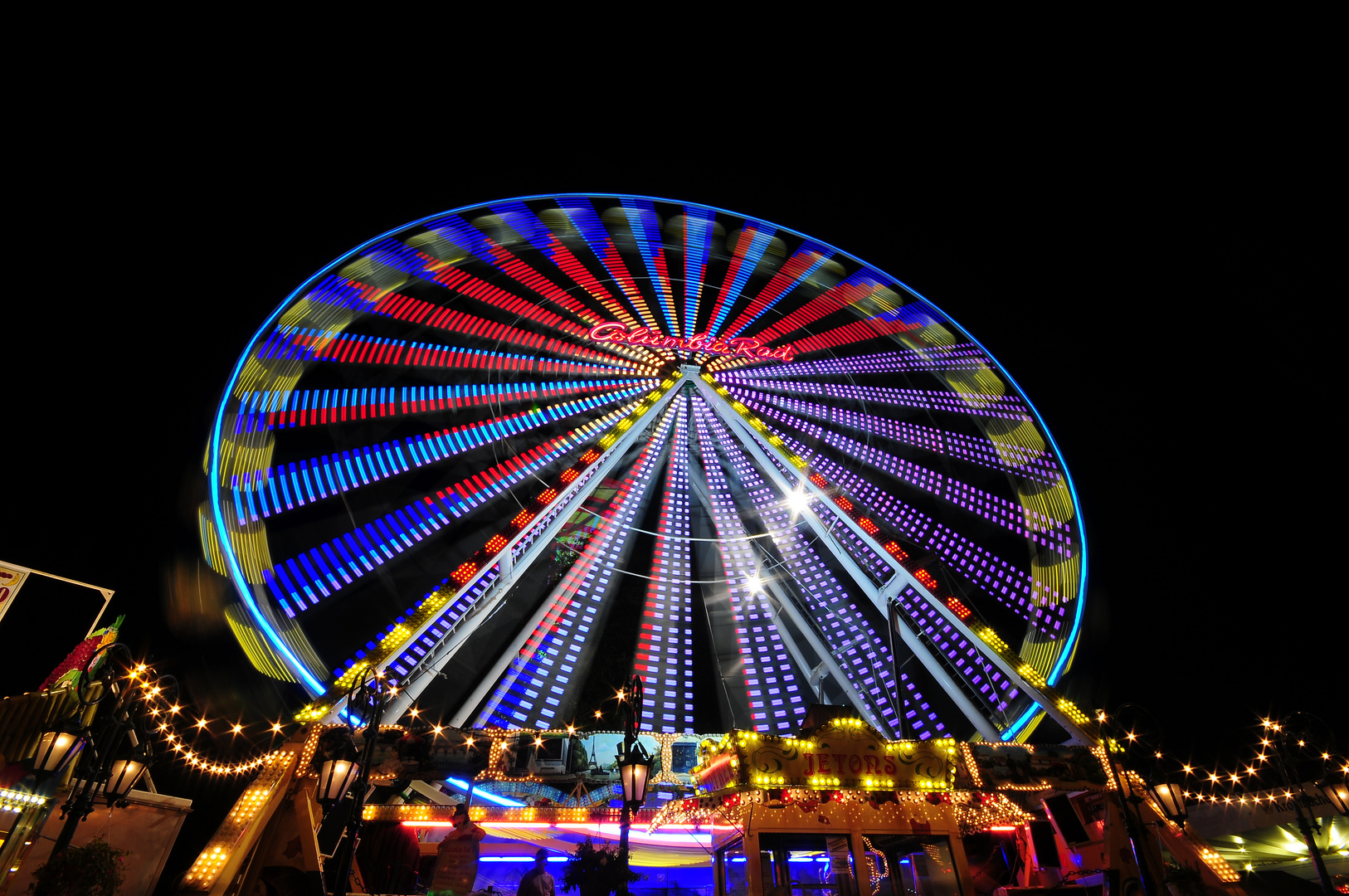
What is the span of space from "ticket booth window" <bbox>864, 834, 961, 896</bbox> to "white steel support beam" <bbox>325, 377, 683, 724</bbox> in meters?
5.58

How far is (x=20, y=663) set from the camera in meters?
8.27

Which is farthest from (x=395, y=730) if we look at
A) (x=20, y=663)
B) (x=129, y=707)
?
(x=20, y=663)

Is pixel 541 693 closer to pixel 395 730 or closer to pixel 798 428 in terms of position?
pixel 395 730

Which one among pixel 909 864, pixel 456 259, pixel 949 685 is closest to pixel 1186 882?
pixel 909 864

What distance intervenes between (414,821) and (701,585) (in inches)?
239

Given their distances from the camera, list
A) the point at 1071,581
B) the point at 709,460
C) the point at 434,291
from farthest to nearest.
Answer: the point at 709,460 < the point at 434,291 < the point at 1071,581

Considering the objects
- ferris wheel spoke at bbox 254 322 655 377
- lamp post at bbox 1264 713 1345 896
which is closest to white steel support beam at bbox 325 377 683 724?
ferris wheel spoke at bbox 254 322 655 377

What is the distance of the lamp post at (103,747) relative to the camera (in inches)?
200

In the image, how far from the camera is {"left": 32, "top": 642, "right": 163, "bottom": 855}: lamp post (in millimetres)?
5074

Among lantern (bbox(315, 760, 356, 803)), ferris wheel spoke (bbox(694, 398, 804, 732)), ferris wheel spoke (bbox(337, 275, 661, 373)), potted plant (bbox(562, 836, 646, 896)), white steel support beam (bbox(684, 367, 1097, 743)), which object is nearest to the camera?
lantern (bbox(315, 760, 356, 803))

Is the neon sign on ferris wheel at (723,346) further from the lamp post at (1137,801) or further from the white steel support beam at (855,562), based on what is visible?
the lamp post at (1137,801)

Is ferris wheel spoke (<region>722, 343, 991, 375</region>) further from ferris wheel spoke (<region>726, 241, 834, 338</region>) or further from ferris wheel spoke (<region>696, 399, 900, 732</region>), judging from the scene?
ferris wheel spoke (<region>696, 399, 900, 732</region>)

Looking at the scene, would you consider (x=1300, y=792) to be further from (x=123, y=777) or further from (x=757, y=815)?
(x=123, y=777)

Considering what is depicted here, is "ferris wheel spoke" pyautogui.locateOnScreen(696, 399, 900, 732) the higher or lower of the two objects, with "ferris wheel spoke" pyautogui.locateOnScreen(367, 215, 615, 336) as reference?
lower
